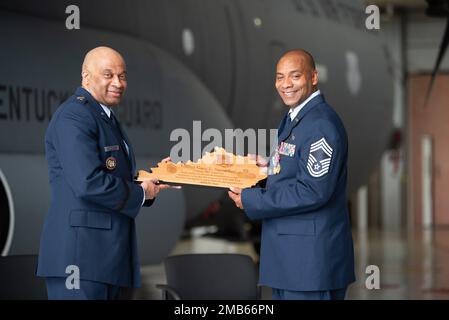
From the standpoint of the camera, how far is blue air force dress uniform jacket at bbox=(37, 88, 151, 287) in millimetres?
2898

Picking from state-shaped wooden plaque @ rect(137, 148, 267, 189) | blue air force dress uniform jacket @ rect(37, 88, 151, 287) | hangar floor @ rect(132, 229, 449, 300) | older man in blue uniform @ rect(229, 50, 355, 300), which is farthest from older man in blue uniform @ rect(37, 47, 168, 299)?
hangar floor @ rect(132, 229, 449, 300)

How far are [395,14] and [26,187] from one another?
15.4m

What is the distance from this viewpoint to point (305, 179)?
3.07 meters

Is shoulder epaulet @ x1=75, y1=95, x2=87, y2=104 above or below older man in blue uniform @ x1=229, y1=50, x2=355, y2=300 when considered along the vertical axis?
above

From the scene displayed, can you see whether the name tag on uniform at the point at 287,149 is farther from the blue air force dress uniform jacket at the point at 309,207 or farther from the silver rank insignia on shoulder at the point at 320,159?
the silver rank insignia on shoulder at the point at 320,159

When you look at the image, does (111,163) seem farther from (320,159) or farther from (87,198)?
(320,159)

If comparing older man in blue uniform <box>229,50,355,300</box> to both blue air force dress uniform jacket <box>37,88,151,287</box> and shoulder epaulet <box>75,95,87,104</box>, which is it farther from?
shoulder epaulet <box>75,95,87,104</box>

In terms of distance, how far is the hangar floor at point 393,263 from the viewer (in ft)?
24.5

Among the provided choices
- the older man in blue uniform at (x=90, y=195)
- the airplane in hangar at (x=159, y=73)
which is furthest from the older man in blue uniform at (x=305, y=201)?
the airplane in hangar at (x=159, y=73)

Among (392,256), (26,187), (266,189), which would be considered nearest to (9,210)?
(26,187)

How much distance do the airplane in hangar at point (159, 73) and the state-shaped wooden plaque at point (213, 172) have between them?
1722mm

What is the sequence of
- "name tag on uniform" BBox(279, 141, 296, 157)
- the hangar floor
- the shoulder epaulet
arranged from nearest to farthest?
the shoulder epaulet → "name tag on uniform" BBox(279, 141, 296, 157) → the hangar floor

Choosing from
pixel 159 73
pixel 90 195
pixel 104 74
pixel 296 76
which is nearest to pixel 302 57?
pixel 296 76
